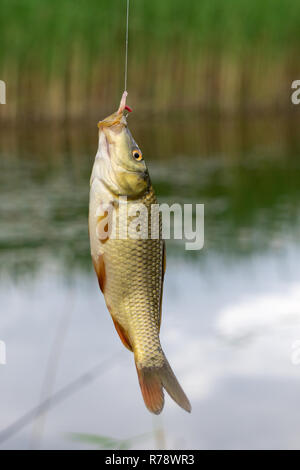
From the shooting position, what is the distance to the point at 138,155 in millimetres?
1748

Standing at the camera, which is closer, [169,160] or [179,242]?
[179,242]

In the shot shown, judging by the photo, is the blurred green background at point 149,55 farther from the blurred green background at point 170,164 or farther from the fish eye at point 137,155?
the fish eye at point 137,155

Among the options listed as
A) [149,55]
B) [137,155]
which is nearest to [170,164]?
[149,55]

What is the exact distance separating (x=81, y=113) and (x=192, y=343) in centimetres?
785

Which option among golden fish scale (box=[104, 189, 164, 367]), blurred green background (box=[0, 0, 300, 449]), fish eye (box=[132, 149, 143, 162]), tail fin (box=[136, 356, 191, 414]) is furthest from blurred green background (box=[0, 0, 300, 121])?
tail fin (box=[136, 356, 191, 414])

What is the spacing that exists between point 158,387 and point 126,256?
0.28 m

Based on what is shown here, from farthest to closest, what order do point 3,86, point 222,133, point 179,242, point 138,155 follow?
point 222,133
point 3,86
point 179,242
point 138,155

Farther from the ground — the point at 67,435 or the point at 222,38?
the point at 222,38

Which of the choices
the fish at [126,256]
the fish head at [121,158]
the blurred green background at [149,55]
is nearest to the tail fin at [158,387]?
the fish at [126,256]

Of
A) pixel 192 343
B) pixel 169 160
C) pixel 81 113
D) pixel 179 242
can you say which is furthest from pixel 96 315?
pixel 81 113

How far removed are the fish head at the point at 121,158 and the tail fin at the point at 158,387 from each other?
1.23 feet

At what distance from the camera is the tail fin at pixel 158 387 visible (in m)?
1.47

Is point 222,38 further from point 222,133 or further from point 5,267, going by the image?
point 5,267

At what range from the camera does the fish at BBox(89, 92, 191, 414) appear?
1.59 metres
